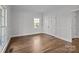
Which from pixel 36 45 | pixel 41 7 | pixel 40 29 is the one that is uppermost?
pixel 41 7

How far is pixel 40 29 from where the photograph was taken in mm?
1863

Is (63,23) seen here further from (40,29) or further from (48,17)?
(40,29)

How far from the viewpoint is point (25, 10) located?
6.09 ft

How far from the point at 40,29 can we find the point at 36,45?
0.27m

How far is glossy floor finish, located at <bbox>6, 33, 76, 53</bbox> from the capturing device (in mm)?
1824

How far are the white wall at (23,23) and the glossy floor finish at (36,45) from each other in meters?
0.08

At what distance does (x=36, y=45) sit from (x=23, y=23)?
0.42m

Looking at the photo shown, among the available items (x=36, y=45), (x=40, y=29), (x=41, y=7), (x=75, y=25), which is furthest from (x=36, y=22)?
(x=75, y=25)

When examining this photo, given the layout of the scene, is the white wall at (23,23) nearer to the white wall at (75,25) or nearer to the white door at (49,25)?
the white door at (49,25)

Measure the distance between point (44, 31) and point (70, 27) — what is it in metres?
0.43

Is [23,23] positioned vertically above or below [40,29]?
above

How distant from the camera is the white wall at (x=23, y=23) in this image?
6.05ft

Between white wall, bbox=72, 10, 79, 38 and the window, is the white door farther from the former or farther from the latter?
white wall, bbox=72, 10, 79, 38
